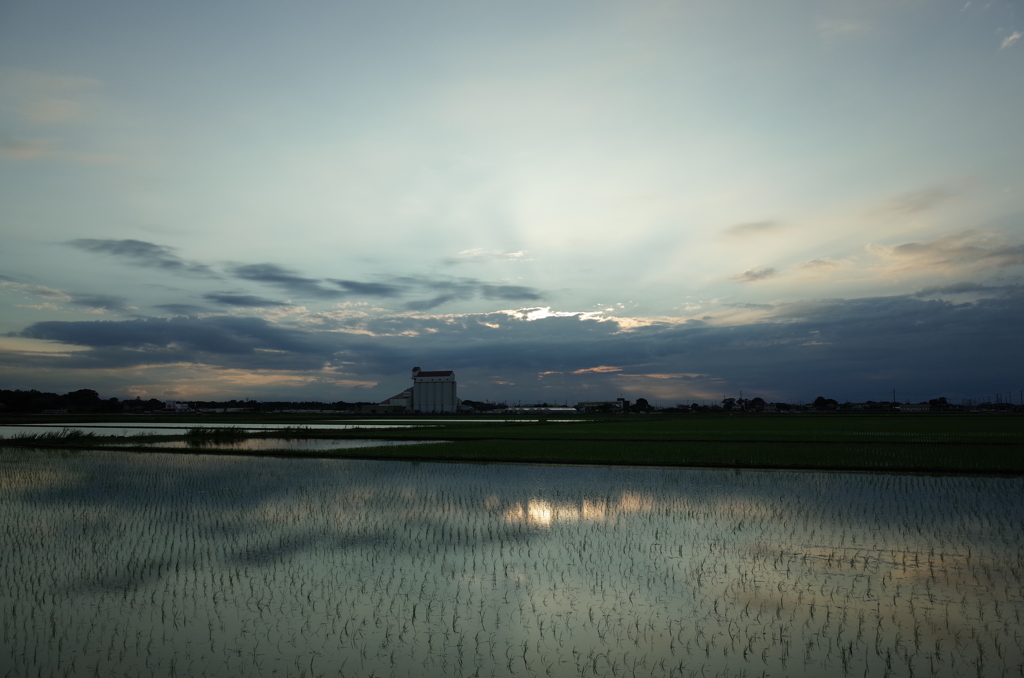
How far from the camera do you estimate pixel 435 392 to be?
138 metres

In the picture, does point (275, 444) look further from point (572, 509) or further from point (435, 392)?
point (435, 392)

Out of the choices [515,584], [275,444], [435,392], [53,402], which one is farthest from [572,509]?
[53,402]

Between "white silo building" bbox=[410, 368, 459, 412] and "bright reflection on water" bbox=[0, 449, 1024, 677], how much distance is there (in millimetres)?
120314

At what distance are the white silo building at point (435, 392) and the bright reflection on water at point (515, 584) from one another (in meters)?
120

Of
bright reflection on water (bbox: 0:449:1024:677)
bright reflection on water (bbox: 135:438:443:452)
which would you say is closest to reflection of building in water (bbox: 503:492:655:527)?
bright reflection on water (bbox: 0:449:1024:677)

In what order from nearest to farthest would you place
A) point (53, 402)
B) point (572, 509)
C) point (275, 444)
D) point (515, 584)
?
point (515, 584) → point (572, 509) → point (275, 444) → point (53, 402)

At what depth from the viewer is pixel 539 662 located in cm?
631

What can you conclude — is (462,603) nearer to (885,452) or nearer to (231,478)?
(231,478)

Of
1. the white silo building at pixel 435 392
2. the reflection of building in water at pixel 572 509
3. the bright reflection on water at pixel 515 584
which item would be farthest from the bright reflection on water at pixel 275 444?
the white silo building at pixel 435 392

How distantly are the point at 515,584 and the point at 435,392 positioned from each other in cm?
13080

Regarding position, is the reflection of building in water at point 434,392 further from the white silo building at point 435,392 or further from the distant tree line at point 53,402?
the distant tree line at point 53,402

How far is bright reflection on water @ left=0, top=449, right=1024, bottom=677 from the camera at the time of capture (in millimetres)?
6461

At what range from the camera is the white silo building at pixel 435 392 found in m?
137

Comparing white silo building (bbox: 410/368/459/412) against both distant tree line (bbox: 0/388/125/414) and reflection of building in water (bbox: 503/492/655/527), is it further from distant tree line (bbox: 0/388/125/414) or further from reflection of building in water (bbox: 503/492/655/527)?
reflection of building in water (bbox: 503/492/655/527)
